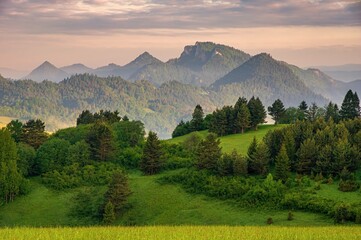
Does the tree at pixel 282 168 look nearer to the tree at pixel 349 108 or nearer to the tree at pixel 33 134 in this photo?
the tree at pixel 349 108

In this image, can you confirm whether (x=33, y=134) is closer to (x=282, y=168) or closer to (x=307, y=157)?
(x=282, y=168)

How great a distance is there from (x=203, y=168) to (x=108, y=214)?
23013 mm

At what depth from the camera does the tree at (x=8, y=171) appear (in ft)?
272

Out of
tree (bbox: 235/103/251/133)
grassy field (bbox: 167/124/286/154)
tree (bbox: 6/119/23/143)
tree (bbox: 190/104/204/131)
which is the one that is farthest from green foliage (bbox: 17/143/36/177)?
tree (bbox: 190/104/204/131)

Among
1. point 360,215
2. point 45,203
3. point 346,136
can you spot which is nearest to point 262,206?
point 360,215

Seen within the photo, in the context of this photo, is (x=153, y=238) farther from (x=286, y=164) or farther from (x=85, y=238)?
(x=286, y=164)

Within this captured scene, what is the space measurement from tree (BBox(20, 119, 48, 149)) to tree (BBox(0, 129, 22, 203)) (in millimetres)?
30211

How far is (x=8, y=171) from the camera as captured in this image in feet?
281

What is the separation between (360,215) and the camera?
5734cm

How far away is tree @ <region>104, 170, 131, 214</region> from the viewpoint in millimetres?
74938

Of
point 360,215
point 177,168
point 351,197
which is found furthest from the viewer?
point 177,168

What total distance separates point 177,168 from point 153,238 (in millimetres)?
67010

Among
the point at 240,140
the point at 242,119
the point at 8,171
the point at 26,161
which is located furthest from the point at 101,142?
the point at 242,119

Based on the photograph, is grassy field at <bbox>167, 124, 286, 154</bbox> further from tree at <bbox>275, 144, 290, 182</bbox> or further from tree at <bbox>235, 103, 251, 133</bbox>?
tree at <bbox>275, 144, 290, 182</bbox>
